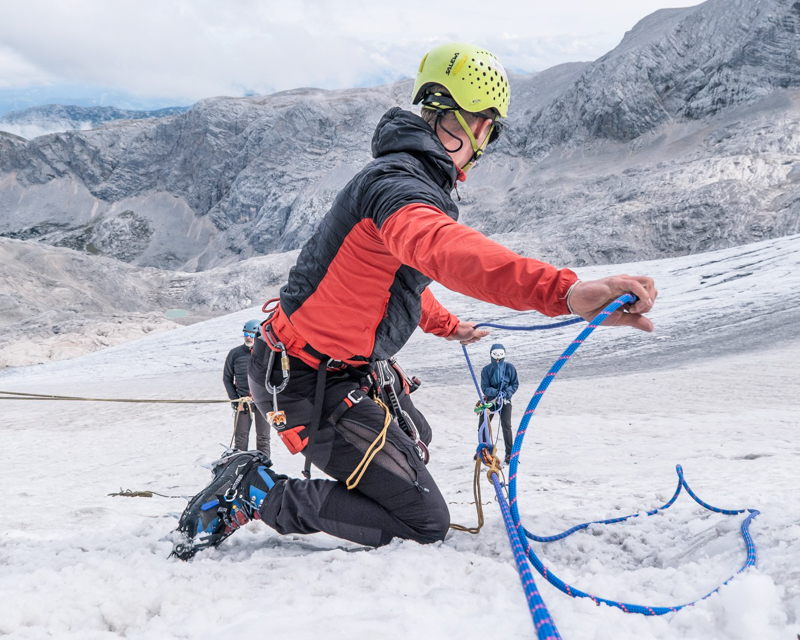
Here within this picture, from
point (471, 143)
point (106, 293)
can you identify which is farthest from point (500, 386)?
point (106, 293)

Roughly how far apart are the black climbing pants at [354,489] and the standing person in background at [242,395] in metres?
4.75

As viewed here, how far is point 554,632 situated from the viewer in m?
1.82

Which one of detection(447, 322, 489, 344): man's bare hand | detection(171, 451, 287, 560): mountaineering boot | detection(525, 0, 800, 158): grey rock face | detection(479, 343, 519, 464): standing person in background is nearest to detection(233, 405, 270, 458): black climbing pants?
detection(479, 343, 519, 464): standing person in background

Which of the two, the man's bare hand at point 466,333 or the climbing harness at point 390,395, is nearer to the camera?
the climbing harness at point 390,395

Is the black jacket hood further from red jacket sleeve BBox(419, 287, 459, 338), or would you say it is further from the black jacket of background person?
the black jacket of background person

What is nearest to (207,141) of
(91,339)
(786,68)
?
(91,339)

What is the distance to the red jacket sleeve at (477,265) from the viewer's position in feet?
6.45

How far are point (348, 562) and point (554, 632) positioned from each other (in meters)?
1.24

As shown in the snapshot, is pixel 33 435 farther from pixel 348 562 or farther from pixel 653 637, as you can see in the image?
pixel 653 637

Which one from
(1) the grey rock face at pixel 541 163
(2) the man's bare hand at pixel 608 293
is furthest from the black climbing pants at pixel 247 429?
(1) the grey rock face at pixel 541 163

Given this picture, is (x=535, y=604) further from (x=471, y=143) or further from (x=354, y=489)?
(x=471, y=143)

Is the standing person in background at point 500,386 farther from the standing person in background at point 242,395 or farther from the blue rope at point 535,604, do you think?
the blue rope at point 535,604

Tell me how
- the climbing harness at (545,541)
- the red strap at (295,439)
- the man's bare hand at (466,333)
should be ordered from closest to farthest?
the climbing harness at (545,541) < the red strap at (295,439) < the man's bare hand at (466,333)

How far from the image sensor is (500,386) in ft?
26.7
